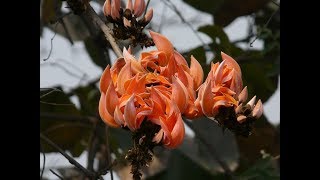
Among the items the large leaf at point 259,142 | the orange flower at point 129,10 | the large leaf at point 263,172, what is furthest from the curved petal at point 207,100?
the large leaf at point 259,142

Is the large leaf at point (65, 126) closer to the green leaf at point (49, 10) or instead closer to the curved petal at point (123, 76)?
the green leaf at point (49, 10)

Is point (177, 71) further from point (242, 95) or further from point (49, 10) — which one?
point (49, 10)

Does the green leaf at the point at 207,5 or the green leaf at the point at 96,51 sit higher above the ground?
the green leaf at the point at 207,5

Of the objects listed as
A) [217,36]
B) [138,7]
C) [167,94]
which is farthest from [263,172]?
[167,94]

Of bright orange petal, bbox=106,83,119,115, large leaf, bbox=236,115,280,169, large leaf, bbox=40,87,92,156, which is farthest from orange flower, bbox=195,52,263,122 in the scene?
large leaf, bbox=40,87,92,156
